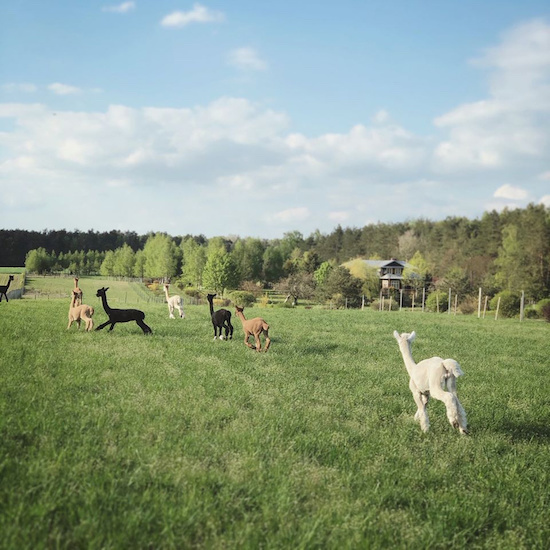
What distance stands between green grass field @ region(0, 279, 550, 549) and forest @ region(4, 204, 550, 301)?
5404cm

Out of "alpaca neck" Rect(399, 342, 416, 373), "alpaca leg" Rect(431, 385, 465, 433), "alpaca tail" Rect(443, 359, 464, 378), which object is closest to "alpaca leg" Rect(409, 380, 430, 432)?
"alpaca neck" Rect(399, 342, 416, 373)

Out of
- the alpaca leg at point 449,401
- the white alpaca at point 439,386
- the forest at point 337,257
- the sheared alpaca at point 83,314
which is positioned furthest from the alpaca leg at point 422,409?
the forest at point 337,257

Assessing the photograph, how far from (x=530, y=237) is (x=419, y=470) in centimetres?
6624

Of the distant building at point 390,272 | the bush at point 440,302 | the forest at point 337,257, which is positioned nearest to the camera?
the bush at point 440,302

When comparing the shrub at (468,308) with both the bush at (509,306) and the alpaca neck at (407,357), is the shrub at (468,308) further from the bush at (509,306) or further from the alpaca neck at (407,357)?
the alpaca neck at (407,357)

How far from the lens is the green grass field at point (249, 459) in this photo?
172 inches

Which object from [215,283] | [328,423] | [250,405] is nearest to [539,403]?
[328,423]

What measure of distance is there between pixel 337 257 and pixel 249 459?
12651 cm

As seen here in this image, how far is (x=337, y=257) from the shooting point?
429ft

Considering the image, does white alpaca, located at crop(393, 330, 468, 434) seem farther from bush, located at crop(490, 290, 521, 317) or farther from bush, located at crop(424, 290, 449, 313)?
bush, located at crop(424, 290, 449, 313)

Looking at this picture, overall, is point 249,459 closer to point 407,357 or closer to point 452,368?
point 452,368

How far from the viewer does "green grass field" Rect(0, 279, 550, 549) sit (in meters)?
4.37

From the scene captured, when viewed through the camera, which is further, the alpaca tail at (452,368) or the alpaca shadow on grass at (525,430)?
the alpaca shadow on grass at (525,430)

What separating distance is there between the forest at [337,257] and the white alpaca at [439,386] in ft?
182
